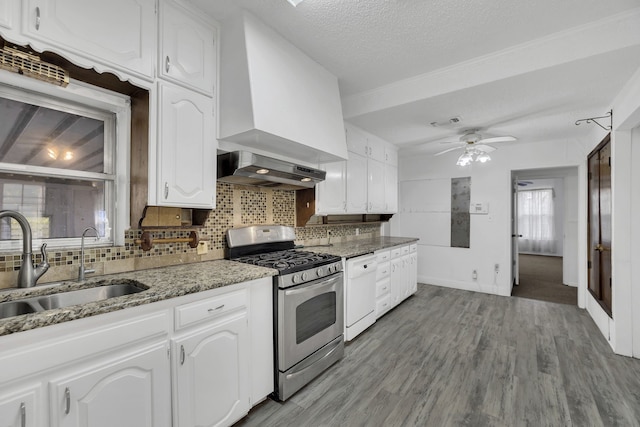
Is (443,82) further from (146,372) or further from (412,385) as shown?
(146,372)

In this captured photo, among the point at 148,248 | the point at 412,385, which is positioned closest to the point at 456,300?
the point at 412,385

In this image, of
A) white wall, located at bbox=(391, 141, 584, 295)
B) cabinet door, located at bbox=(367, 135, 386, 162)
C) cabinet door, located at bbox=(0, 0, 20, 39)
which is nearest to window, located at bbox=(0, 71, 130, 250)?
cabinet door, located at bbox=(0, 0, 20, 39)

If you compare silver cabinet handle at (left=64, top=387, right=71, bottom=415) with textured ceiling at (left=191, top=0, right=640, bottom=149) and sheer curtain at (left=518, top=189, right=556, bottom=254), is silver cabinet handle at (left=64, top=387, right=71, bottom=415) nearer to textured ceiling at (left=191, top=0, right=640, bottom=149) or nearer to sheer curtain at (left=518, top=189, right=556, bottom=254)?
textured ceiling at (left=191, top=0, right=640, bottom=149)

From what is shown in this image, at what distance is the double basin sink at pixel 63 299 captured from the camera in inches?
51.9

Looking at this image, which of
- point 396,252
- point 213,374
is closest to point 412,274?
point 396,252

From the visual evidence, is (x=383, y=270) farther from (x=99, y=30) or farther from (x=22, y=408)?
(x=99, y=30)

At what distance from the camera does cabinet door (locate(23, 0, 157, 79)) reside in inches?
50.4

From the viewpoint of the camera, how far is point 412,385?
219 cm

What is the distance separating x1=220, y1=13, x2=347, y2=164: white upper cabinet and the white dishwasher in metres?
1.18

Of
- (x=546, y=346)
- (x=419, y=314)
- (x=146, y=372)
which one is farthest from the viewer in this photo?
(x=419, y=314)

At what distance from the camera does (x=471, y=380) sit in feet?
7.37

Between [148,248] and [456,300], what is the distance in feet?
13.3

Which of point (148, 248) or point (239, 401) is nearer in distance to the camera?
point (239, 401)

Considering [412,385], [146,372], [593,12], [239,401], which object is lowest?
[412,385]
